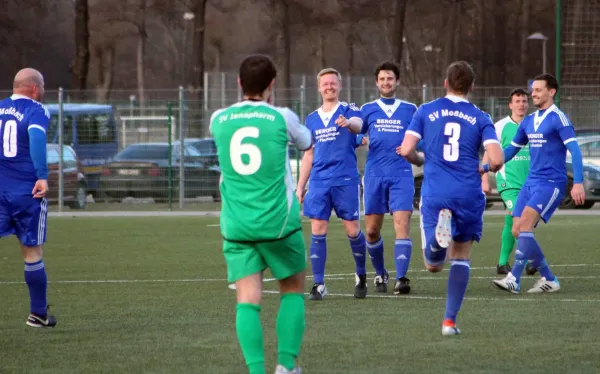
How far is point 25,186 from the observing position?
1029 cm

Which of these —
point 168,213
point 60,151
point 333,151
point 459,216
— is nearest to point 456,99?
point 459,216

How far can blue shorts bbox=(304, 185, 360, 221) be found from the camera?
1213 centimetres

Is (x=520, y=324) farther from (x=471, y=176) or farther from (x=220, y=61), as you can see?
(x=220, y=61)

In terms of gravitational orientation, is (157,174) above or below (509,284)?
above

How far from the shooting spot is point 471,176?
9531mm

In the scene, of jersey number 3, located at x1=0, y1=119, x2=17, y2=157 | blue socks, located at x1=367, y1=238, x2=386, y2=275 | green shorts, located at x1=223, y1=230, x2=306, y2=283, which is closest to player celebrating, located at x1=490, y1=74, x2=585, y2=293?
blue socks, located at x1=367, y1=238, x2=386, y2=275

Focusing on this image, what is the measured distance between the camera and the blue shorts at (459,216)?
371 inches

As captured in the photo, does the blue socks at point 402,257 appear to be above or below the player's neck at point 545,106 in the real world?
below

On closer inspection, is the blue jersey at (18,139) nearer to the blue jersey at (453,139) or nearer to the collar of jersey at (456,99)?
the blue jersey at (453,139)

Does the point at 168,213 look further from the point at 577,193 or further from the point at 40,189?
the point at 40,189

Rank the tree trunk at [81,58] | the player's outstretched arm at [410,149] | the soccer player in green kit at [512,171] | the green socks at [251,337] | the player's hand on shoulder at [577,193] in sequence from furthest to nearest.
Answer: the tree trunk at [81,58] → the soccer player in green kit at [512,171] → the player's hand on shoulder at [577,193] → the player's outstretched arm at [410,149] → the green socks at [251,337]

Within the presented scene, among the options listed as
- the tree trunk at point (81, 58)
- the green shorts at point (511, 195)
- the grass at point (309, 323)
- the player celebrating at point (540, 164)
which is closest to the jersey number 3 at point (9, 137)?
the grass at point (309, 323)

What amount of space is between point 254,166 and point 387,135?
536 cm

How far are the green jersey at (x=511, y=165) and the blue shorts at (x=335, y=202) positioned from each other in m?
3.01
